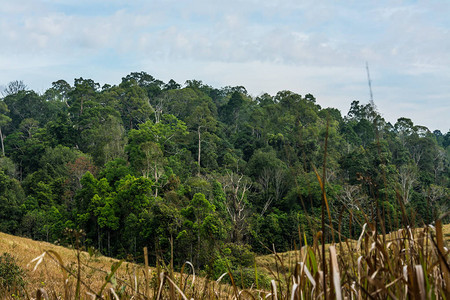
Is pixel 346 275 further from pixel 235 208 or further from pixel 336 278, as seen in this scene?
pixel 235 208

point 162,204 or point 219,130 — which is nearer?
point 162,204

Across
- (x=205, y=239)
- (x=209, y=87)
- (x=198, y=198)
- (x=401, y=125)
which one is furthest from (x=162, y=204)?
(x=209, y=87)

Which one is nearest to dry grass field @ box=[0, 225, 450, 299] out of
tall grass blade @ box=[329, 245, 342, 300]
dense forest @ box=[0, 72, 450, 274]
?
tall grass blade @ box=[329, 245, 342, 300]

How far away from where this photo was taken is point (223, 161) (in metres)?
34.8

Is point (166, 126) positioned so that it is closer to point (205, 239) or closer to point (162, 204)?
point (162, 204)

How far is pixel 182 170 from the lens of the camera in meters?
32.0

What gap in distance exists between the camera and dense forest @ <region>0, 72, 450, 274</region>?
75.8ft

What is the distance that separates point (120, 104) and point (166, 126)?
1346 centimetres

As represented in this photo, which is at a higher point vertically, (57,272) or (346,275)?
(346,275)

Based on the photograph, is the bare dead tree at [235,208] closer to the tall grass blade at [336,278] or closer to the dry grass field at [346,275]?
the dry grass field at [346,275]

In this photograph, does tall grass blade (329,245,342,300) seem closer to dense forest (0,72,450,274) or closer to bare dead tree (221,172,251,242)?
dense forest (0,72,450,274)

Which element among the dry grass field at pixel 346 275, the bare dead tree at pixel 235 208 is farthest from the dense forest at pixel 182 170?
the dry grass field at pixel 346 275

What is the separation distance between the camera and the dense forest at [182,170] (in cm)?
2311

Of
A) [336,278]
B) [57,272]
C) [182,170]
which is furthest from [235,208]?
[336,278]
